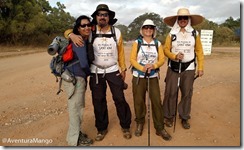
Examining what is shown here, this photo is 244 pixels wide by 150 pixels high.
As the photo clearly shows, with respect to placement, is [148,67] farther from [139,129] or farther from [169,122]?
[169,122]

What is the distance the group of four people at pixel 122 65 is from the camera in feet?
12.1

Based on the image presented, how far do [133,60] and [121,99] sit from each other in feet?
2.03

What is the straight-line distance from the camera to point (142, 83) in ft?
12.9

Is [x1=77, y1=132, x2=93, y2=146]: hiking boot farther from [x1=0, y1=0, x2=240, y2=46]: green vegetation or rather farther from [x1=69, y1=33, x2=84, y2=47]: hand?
[x1=0, y1=0, x2=240, y2=46]: green vegetation

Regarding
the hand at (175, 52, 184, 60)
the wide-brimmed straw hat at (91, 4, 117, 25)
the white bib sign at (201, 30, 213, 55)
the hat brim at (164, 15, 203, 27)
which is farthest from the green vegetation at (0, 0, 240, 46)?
the wide-brimmed straw hat at (91, 4, 117, 25)

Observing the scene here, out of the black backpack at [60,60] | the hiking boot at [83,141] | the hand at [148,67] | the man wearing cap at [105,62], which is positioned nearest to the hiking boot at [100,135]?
the man wearing cap at [105,62]

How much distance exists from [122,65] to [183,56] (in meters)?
1.00

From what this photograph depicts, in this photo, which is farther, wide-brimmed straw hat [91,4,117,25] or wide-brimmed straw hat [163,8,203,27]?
wide-brimmed straw hat [163,8,203,27]

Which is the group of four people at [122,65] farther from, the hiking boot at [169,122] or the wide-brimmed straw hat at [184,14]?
the hiking boot at [169,122]

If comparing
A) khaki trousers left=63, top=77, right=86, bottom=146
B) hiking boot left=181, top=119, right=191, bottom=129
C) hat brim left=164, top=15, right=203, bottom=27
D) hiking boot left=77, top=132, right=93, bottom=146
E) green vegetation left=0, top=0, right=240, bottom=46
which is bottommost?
hiking boot left=77, top=132, right=93, bottom=146

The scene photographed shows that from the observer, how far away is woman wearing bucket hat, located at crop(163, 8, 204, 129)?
413 centimetres

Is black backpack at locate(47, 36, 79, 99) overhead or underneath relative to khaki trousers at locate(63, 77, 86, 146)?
overhead

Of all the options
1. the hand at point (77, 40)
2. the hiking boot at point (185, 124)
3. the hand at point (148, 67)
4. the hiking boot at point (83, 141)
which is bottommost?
the hiking boot at point (83, 141)

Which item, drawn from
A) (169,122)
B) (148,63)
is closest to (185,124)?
(169,122)
